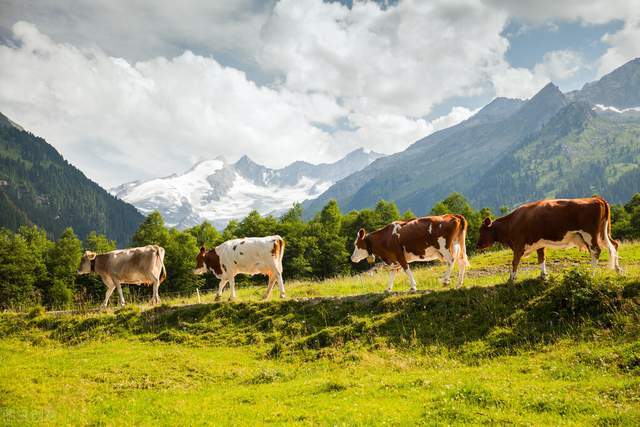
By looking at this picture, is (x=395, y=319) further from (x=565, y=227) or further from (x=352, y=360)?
(x=565, y=227)

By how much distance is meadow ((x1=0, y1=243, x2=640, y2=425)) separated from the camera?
350 inches

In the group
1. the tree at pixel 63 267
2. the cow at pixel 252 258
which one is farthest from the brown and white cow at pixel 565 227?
the tree at pixel 63 267

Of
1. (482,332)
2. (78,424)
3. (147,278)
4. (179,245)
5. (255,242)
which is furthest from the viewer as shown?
(179,245)

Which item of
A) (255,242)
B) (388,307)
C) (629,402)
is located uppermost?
(255,242)

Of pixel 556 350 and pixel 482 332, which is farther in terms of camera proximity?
pixel 482 332

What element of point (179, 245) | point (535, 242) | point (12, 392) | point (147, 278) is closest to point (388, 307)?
point (535, 242)

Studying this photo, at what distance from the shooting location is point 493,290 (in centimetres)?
1471

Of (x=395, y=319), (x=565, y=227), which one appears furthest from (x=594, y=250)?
(x=395, y=319)

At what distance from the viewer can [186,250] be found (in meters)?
63.9

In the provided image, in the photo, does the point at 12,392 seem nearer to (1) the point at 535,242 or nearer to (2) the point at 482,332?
(2) the point at 482,332

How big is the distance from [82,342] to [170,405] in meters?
9.54

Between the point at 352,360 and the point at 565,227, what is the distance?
847 centimetres

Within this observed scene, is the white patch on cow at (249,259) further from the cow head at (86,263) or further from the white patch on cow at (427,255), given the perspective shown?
the cow head at (86,263)

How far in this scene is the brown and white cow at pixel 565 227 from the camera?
13.9 m
